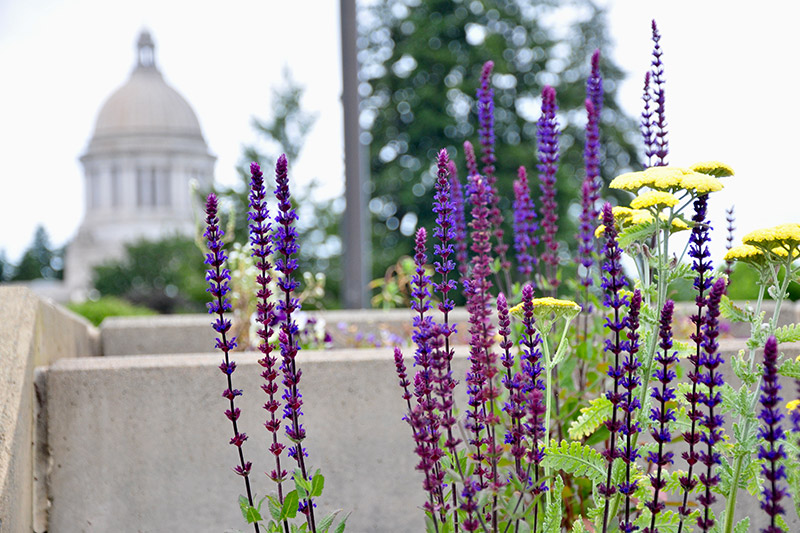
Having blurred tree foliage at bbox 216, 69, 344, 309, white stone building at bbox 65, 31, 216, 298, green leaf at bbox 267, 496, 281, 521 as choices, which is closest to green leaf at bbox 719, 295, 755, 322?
green leaf at bbox 267, 496, 281, 521

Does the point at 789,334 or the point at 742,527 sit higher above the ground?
the point at 789,334

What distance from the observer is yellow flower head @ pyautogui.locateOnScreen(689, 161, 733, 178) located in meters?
2.10

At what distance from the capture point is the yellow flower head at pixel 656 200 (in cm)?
193

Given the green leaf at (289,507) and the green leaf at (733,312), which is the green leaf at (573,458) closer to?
the green leaf at (733,312)

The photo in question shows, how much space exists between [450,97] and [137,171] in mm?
45261

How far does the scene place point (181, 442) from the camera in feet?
9.53

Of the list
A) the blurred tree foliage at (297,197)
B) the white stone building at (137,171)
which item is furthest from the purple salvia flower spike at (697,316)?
the white stone building at (137,171)

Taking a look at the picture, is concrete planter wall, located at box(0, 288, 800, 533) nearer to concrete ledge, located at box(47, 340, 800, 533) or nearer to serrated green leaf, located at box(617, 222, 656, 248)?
concrete ledge, located at box(47, 340, 800, 533)

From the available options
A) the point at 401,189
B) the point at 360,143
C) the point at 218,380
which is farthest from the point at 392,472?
the point at 401,189

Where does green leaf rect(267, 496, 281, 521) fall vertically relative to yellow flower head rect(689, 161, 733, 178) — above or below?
below

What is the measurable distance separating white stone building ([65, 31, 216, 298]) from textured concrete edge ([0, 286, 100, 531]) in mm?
57849

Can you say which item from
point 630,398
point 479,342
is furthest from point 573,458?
point 479,342

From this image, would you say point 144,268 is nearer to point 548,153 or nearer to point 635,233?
point 548,153

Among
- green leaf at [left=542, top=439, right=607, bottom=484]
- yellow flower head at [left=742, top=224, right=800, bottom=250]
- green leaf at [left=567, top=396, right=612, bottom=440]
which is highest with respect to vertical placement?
yellow flower head at [left=742, top=224, right=800, bottom=250]
